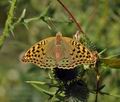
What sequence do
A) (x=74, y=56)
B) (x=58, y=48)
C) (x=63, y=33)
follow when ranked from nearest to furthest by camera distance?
(x=74, y=56), (x=58, y=48), (x=63, y=33)

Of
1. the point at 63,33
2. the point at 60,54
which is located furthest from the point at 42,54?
the point at 63,33

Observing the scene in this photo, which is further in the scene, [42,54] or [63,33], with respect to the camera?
[63,33]

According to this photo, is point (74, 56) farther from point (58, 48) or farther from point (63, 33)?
point (63, 33)

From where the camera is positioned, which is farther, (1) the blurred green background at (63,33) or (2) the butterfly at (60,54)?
(1) the blurred green background at (63,33)

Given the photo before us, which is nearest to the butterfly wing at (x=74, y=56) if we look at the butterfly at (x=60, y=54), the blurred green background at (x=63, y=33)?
the butterfly at (x=60, y=54)

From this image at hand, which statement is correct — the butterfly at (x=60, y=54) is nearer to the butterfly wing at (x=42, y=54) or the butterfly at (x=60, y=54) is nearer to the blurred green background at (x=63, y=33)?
the butterfly wing at (x=42, y=54)

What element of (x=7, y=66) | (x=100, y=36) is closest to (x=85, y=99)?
(x=100, y=36)
